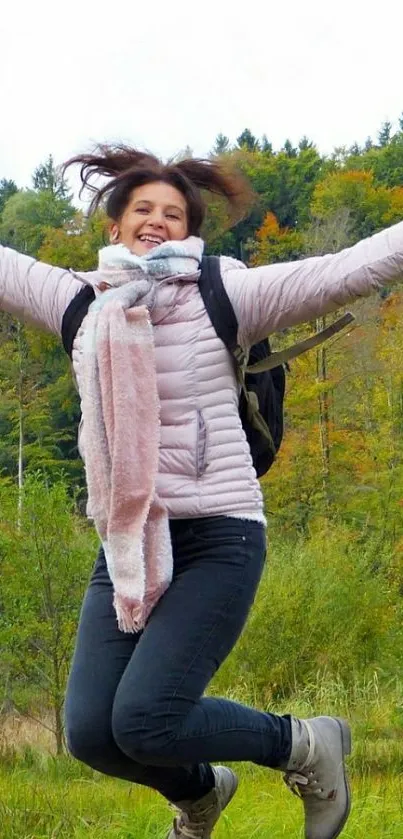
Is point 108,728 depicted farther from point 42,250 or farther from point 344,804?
point 42,250

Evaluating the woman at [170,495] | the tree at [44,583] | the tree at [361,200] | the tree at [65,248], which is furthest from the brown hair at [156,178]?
the tree at [361,200]

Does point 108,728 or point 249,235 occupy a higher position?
point 249,235

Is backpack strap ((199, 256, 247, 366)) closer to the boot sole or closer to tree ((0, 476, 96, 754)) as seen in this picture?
the boot sole

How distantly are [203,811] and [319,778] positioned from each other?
342 millimetres

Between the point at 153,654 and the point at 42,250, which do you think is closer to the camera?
the point at 153,654

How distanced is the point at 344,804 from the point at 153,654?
88cm

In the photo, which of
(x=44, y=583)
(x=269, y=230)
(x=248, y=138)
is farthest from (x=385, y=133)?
(x=44, y=583)

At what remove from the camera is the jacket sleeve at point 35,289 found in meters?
3.10

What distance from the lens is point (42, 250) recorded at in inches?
1853

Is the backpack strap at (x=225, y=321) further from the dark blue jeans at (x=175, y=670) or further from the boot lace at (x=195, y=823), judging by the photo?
the boot lace at (x=195, y=823)

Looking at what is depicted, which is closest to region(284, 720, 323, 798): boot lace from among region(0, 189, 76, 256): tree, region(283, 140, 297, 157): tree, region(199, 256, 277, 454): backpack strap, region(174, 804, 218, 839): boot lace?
region(174, 804, 218, 839): boot lace

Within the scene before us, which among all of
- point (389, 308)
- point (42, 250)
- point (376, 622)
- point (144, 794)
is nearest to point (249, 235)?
point (42, 250)

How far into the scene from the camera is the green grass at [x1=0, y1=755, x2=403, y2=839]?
3.45m

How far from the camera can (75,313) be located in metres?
3.04
